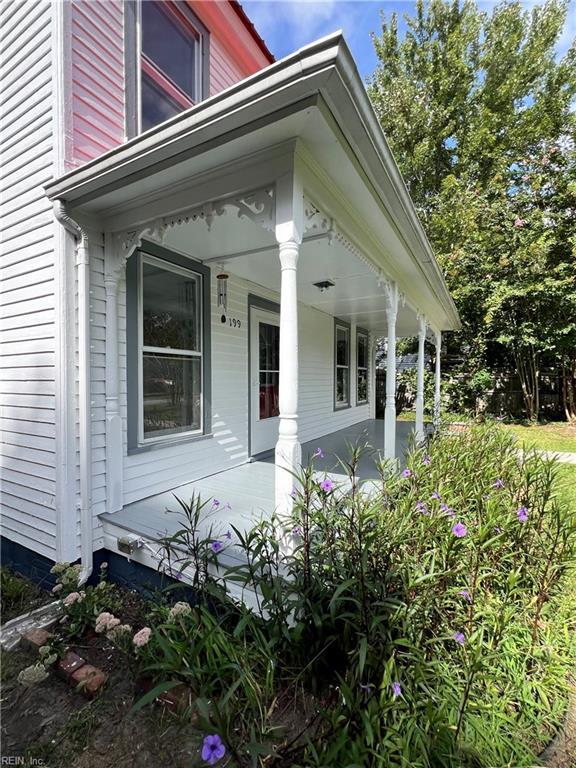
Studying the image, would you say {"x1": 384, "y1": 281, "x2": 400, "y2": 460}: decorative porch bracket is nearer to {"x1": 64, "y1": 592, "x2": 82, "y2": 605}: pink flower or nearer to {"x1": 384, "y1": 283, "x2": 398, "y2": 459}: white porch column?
{"x1": 384, "y1": 283, "x2": 398, "y2": 459}: white porch column

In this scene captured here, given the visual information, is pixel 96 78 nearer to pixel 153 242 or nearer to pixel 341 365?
pixel 153 242

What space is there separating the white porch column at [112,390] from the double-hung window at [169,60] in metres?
1.70

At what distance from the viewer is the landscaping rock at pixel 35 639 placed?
2441mm

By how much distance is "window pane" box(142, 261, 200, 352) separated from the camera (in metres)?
3.58

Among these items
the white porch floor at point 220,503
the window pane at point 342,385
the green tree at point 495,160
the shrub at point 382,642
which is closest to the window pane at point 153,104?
the white porch floor at point 220,503

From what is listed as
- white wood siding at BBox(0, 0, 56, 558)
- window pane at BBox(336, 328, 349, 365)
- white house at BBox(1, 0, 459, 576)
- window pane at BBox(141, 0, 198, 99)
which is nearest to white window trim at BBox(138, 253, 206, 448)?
white house at BBox(1, 0, 459, 576)

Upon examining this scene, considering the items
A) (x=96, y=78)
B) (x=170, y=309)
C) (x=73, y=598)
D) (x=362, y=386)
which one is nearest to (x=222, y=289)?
(x=170, y=309)

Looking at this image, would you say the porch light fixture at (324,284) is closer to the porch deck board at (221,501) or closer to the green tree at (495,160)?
the porch deck board at (221,501)

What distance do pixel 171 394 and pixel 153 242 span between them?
4.93ft

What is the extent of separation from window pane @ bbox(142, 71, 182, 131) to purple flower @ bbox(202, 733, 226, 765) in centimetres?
479

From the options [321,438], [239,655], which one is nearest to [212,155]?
[239,655]

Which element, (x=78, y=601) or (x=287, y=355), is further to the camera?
(x=78, y=601)

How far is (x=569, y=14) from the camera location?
1266cm

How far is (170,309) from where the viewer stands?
385cm
